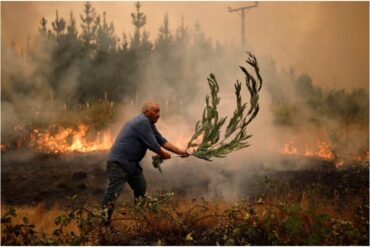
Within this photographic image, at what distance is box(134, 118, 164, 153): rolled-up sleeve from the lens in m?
6.30

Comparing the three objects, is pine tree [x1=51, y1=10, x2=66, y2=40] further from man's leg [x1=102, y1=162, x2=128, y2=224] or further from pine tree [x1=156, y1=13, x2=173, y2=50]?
man's leg [x1=102, y1=162, x2=128, y2=224]

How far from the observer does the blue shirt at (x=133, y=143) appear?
6.33 meters

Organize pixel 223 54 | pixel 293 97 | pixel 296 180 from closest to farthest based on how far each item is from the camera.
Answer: pixel 296 180 → pixel 293 97 → pixel 223 54

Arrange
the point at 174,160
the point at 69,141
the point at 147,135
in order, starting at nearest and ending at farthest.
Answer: the point at 147,135 < the point at 174,160 < the point at 69,141

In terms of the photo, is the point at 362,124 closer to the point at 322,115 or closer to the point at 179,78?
the point at 322,115

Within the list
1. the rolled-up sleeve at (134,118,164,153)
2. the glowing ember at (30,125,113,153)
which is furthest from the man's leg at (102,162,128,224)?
the glowing ember at (30,125,113,153)

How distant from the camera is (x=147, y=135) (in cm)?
632

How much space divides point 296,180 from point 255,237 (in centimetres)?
469

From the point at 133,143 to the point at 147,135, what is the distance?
0.26 m

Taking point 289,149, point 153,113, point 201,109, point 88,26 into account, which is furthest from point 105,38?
point 153,113

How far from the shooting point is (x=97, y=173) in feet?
36.3

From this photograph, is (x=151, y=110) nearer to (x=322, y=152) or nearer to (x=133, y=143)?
(x=133, y=143)

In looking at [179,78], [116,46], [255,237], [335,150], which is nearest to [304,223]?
[255,237]

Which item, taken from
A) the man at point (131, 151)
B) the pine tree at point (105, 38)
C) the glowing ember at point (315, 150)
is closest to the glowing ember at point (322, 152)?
the glowing ember at point (315, 150)
